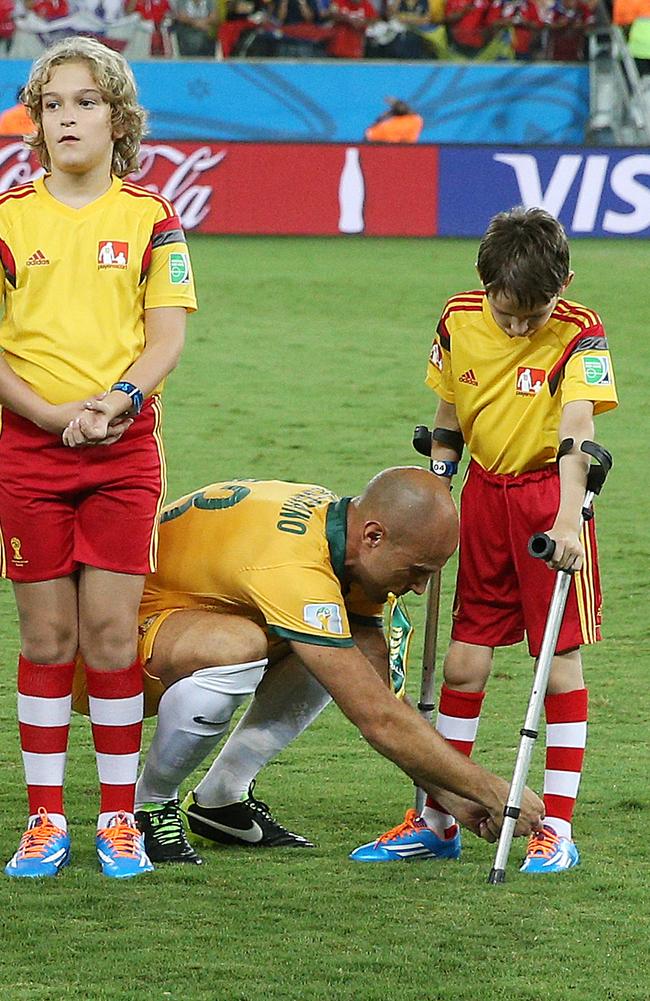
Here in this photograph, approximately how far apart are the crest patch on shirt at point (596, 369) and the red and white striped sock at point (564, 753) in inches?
29.4

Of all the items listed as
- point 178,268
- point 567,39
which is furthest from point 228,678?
point 567,39

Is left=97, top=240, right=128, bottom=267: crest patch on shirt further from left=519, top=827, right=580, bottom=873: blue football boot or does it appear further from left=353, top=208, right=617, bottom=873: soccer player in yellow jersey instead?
left=519, top=827, right=580, bottom=873: blue football boot

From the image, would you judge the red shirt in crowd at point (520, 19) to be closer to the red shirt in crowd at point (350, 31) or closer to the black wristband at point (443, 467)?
the red shirt in crowd at point (350, 31)

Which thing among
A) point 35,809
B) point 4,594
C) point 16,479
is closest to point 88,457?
point 16,479

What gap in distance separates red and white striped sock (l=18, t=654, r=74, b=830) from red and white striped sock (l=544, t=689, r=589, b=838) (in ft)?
3.76

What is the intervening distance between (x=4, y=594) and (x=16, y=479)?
9.52ft

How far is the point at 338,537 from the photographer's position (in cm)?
387

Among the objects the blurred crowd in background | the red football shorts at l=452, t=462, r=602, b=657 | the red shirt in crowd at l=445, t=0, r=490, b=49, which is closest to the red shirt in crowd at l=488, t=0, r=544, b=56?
the blurred crowd in background

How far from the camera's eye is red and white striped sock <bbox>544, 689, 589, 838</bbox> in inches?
160

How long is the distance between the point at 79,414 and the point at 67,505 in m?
0.24

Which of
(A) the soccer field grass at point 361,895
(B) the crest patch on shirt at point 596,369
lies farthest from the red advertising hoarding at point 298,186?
(B) the crest patch on shirt at point 596,369

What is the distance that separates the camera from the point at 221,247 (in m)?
Answer: 16.5

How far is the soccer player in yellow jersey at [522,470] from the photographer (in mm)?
3953

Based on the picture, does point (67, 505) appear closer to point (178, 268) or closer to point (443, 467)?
point (178, 268)
